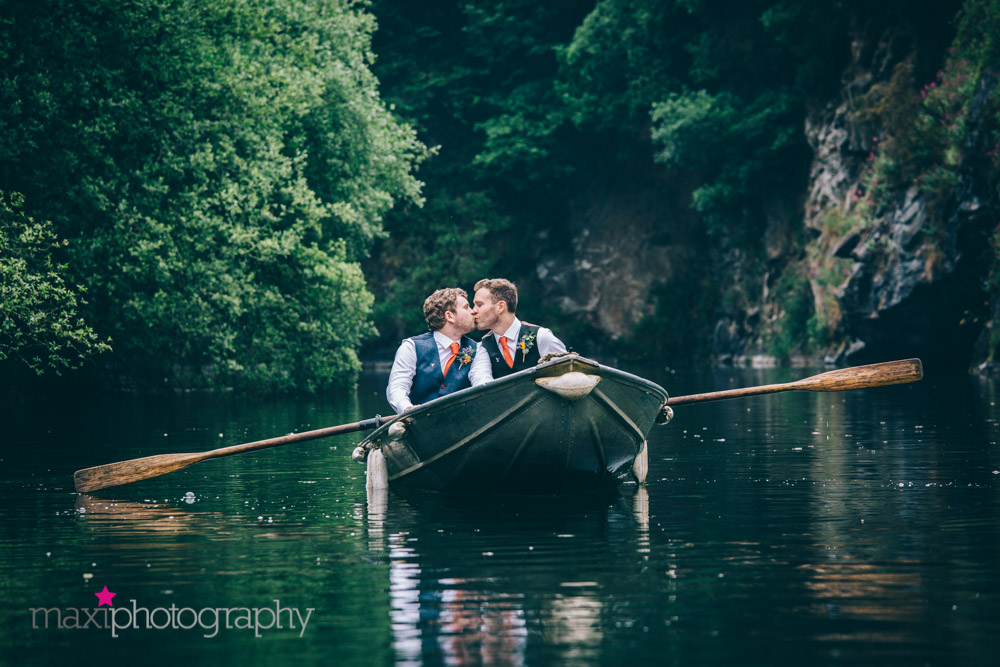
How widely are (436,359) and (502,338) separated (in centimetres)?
69

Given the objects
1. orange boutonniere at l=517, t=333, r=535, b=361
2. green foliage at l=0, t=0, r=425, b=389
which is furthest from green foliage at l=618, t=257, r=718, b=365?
orange boutonniere at l=517, t=333, r=535, b=361

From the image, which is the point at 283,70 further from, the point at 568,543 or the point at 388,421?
the point at 568,543

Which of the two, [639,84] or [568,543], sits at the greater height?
[639,84]

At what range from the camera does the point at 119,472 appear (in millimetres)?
12602

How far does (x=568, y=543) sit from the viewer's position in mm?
9117

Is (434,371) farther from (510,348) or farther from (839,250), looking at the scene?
(839,250)

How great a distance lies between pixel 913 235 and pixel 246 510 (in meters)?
26.6

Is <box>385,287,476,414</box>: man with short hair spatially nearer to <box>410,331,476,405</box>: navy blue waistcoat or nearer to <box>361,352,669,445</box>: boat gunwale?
<box>410,331,476,405</box>: navy blue waistcoat

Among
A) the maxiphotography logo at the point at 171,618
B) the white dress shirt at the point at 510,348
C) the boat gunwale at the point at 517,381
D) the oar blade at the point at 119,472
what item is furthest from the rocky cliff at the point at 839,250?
the maxiphotography logo at the point at 171,618

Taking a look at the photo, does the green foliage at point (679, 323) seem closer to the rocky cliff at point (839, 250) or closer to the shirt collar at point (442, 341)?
the rocky cliff at point (839, 250)

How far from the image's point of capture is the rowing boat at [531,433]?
Answer: 428 inches

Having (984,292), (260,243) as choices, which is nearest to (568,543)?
(260,243)

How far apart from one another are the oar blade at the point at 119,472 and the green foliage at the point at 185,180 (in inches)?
468

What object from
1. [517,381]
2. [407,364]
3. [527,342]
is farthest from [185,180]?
[517,381]
